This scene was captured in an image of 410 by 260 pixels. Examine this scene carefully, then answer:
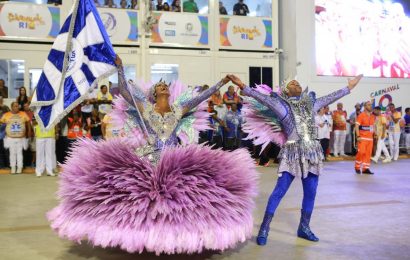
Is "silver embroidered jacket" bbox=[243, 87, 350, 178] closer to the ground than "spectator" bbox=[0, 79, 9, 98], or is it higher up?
closer to the ground

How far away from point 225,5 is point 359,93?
6.35 meters

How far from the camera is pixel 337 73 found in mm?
17453

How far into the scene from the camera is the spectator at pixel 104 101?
40.8ft

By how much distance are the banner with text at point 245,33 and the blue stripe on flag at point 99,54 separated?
12.4 m

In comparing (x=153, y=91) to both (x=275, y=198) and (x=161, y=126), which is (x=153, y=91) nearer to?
(x=161, y=126)

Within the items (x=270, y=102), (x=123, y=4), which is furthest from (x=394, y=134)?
(x=270, y=102)

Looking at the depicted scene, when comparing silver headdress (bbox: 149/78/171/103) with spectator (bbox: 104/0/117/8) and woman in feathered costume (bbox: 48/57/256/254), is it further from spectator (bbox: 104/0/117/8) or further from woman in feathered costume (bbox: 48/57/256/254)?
spectator (bbox: 104/0/117/8)

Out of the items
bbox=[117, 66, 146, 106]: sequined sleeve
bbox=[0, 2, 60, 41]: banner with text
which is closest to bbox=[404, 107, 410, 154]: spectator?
bbox=[0, 2, 60, 41]: banner with text

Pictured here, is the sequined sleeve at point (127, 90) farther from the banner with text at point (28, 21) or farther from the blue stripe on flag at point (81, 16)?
the banner with text at point (28, 21)

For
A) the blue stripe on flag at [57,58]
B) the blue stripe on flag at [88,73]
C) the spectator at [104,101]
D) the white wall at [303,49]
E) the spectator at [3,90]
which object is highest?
the white wall at [303,49]

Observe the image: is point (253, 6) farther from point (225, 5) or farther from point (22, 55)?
point (22, 55)

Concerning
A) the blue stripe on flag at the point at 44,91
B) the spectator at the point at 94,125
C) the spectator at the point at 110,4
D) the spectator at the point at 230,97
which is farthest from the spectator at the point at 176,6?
the blue stripe on flag at the point at 44,91

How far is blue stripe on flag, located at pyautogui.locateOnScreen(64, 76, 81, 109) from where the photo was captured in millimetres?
4430

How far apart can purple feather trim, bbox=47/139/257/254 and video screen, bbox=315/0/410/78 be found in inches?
549
